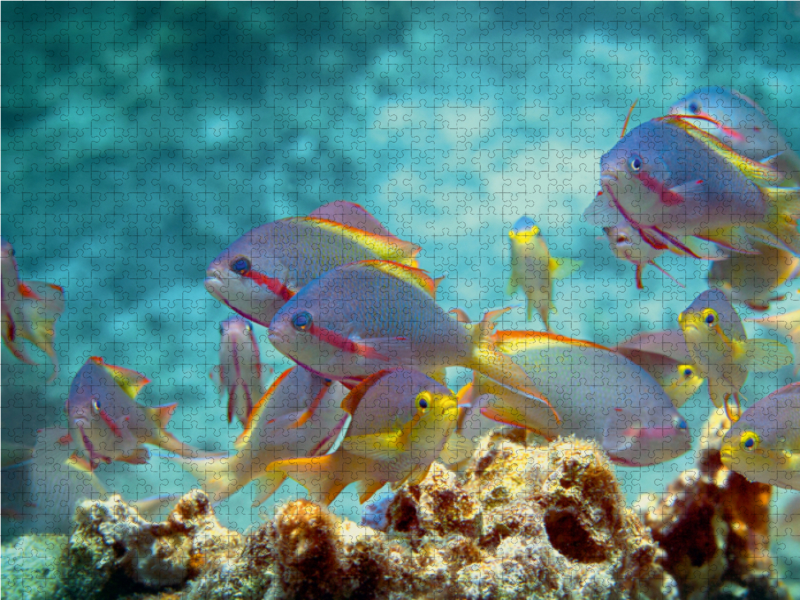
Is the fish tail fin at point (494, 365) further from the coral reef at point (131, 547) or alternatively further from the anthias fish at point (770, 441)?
the coral reef at point (131, 547)

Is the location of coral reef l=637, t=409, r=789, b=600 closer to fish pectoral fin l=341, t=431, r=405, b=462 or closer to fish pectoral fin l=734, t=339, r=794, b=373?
fish pectoral fin l=734, t=339, r=794, b=373

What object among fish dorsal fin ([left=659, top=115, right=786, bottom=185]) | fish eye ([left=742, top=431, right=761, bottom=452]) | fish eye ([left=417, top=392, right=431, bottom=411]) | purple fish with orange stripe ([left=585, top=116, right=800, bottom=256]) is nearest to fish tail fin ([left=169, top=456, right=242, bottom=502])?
fish eye ([left=417, top=392, right=431, bottom=411])

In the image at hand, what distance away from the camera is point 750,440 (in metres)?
1.18

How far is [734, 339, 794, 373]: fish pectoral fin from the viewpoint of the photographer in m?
1.42

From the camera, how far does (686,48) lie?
159 inches

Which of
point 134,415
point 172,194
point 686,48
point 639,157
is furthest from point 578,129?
point 172,194

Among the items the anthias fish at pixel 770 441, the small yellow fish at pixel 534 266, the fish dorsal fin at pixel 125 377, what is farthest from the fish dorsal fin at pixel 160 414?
the anthias fish at pixel 770 441

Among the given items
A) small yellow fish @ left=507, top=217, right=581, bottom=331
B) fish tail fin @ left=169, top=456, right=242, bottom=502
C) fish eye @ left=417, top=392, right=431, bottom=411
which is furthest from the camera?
small yellow fish @ left=507, top=217, right=581, bottom=331

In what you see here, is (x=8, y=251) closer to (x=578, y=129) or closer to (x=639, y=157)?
(x=639, y=157)

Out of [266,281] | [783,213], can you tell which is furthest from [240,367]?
[783,213]

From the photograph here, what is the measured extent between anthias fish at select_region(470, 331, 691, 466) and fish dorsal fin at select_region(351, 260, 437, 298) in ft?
1.02

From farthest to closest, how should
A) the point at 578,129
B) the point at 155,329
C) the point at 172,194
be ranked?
the point at 172,194 < the point at 155,329 < the point at 578,129

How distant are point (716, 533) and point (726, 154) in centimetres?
140

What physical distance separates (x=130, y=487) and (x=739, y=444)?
3.15 metres
